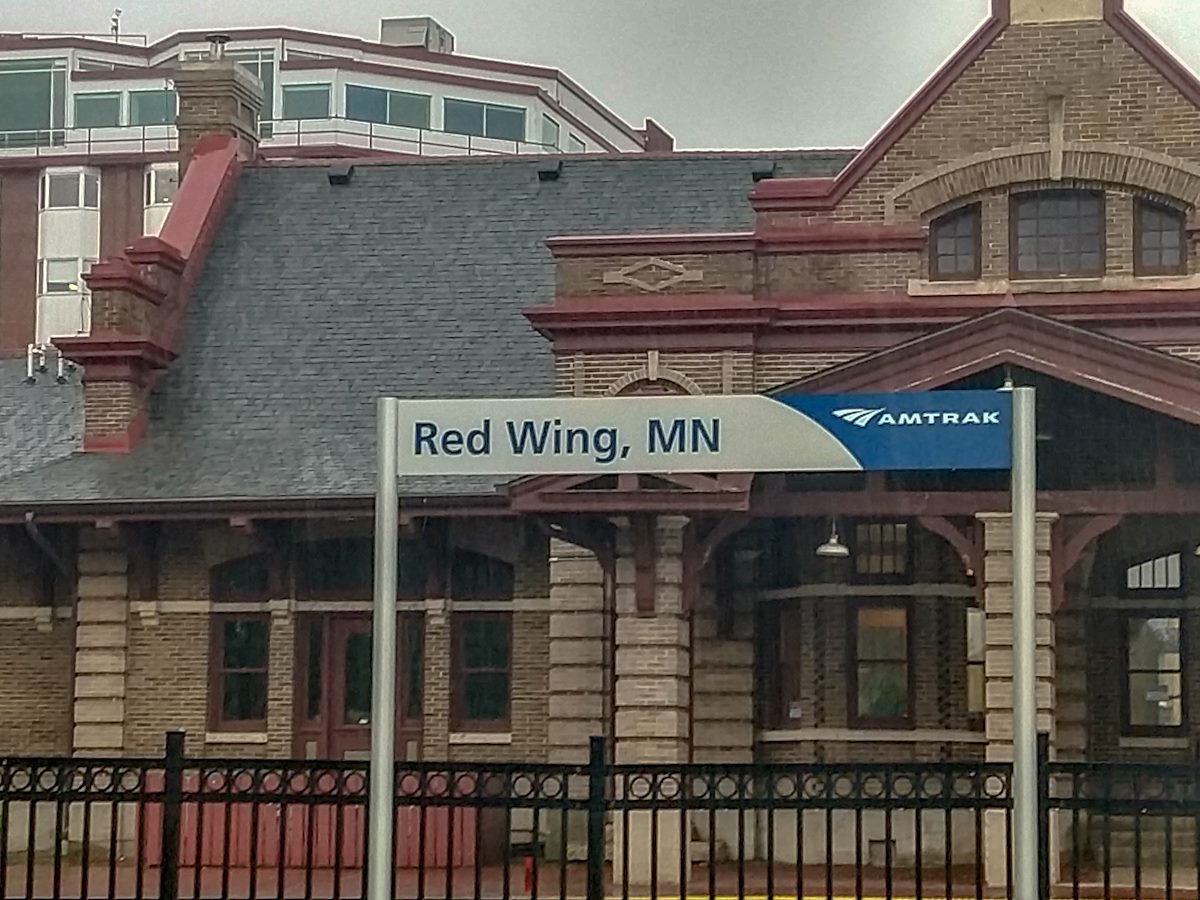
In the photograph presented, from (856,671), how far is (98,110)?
163ft

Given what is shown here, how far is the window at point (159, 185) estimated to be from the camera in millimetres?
62875

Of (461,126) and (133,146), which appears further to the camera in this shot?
(133,146)

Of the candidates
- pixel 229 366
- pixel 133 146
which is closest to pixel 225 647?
pixel 229 366

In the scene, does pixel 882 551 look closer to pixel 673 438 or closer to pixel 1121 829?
pixel 1121 829

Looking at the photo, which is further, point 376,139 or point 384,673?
point 376,139

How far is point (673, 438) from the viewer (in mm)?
12047

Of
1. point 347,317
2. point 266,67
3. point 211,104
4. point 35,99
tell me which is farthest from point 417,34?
point 347,317

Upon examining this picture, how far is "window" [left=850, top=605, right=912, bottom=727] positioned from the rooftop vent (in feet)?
101

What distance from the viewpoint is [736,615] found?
2008cm

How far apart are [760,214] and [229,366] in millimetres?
6291

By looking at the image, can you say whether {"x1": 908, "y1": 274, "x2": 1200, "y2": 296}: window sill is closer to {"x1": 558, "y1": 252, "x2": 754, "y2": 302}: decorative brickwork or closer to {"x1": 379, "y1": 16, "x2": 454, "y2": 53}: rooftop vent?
{"x1": 558, "y1": 252, "x2": 754, "y2": 302}: decorative brickwork

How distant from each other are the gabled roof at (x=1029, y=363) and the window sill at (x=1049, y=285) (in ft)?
5.23

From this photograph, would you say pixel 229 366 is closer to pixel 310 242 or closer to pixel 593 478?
pixel 310 242

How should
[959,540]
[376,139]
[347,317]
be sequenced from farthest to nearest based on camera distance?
[376,139]
[347,317]
[959,540]
